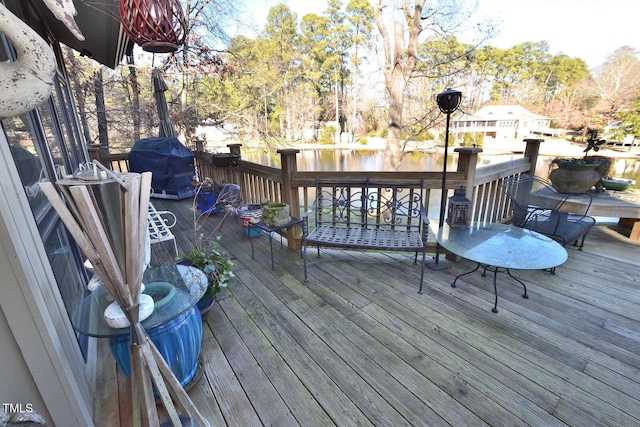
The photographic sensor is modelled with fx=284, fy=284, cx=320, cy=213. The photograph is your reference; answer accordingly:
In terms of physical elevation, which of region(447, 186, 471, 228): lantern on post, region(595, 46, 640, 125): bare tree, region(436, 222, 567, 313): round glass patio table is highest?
region(595, 46, 640, 125): bare tree

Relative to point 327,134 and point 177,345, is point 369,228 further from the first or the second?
point 327,134

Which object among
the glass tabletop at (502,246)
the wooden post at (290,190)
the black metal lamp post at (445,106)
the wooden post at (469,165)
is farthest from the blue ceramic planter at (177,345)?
the wooden post at (469,165)

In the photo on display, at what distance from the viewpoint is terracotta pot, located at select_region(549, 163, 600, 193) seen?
351 cm

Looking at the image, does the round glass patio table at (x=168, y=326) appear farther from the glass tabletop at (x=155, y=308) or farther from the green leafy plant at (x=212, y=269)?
the green leafy plant at (x=212, y=269)

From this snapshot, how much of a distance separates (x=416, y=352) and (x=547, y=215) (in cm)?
249

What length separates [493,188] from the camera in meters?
3.17

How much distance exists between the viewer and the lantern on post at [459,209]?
101 inches

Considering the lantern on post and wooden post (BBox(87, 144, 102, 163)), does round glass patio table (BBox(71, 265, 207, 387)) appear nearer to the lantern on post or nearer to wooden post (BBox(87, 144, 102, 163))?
the lantern on post

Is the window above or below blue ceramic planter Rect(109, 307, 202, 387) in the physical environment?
above

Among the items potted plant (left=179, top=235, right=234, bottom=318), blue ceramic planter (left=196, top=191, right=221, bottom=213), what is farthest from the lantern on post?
blue ceramic planter (left=196, top=191, right=221, bottom=213)

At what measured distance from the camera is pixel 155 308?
127 cm

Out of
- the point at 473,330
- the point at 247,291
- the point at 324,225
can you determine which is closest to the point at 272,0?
the point at 324,225

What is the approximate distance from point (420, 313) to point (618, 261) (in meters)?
2.33

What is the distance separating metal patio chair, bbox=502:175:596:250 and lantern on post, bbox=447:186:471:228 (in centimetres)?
74
